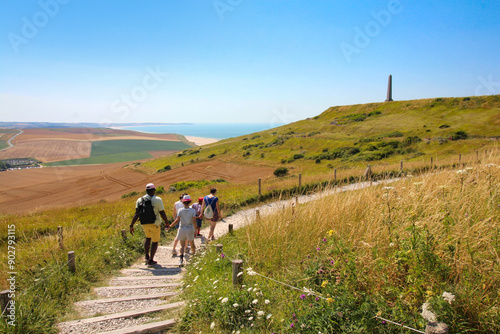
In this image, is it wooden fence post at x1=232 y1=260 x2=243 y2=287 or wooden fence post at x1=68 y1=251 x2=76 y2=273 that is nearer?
wooden fence post at x1=232 y1=260 x2=243 y2=287

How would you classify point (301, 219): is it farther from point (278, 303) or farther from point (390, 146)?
point (390, 146)

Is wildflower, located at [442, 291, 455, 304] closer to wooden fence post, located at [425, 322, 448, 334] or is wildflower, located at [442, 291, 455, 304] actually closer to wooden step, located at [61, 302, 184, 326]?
wooden fence post, located at [425, 322, 448, 334]

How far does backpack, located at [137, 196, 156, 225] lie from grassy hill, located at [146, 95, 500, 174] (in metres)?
24.9

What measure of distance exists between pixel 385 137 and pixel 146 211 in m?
48.7

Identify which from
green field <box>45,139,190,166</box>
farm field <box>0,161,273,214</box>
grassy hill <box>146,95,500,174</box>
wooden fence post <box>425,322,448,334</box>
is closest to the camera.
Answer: wooden fence post <box>425,322,448,334</box>

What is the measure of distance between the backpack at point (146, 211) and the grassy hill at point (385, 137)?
24.9 metres

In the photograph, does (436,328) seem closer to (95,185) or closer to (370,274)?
(370,274)

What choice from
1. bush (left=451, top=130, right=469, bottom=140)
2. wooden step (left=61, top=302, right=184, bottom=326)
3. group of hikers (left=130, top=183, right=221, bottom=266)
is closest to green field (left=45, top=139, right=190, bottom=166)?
bush (left=451, top=130, right=469, bottom=140)

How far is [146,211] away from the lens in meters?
6.79

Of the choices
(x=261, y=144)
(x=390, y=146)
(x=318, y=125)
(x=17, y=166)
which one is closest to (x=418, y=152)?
(x=390, y=146)

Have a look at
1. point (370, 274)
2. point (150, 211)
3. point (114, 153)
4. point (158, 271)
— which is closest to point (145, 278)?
point (158, 271)

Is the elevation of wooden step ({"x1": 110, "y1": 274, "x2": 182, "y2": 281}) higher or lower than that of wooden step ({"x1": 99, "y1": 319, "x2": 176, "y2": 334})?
lower

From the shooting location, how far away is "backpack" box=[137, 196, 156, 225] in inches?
267

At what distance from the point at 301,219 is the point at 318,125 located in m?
70.6
